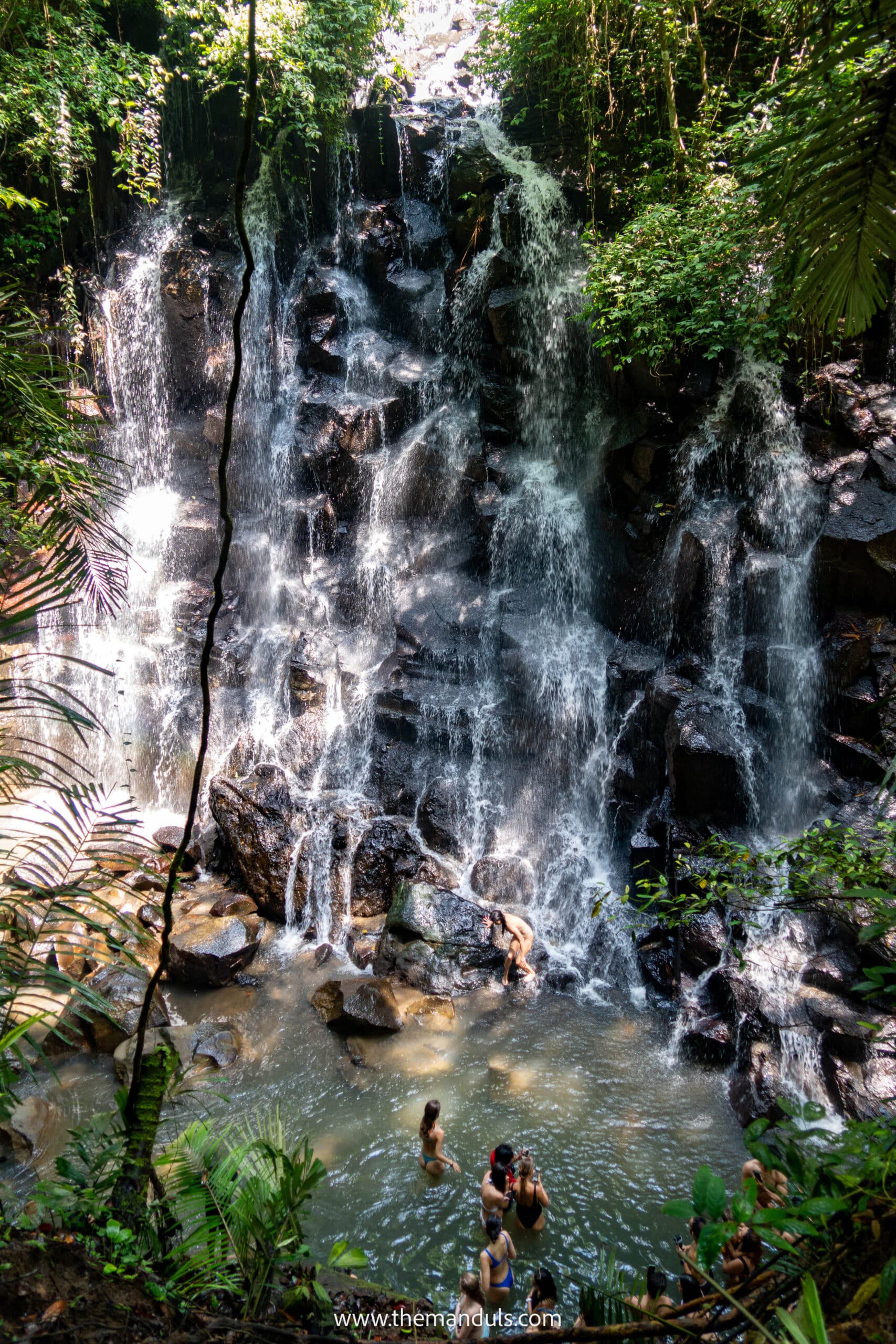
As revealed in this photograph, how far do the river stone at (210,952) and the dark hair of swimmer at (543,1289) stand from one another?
456 centimetres

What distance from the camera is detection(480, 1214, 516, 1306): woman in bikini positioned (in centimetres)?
435

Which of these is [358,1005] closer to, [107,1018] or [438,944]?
[438,944]

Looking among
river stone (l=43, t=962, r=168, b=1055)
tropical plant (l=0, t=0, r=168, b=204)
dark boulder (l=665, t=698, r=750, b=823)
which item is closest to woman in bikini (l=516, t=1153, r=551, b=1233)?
river stone (l=43, t=962, r=168, b=1055)

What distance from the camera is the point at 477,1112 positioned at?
6.00 m

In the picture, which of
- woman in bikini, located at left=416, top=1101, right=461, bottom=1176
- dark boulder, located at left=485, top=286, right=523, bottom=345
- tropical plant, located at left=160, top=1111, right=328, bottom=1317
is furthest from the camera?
dark boulder, located at left=485, top=286, right=523, bottom=345

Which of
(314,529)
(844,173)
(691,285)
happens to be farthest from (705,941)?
(314,529)

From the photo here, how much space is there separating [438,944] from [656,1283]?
4.23 metres

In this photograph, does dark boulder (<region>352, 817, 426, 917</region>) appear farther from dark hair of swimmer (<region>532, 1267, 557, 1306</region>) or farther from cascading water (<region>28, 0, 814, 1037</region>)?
dark hair of swimmer (<region>532, 1267, 557, 1306</region>)

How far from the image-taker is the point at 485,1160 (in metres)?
5.52

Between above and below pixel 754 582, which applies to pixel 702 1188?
below

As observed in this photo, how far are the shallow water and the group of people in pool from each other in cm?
14

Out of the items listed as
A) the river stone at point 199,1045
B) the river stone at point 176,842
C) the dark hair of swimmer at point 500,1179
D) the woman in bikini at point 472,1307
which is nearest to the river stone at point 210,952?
the river stone at point 199,1045

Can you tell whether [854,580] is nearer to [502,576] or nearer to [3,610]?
[502,576]

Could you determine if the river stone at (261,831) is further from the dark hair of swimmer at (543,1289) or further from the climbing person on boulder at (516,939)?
the dark hair of swimmer at (543,1289)
